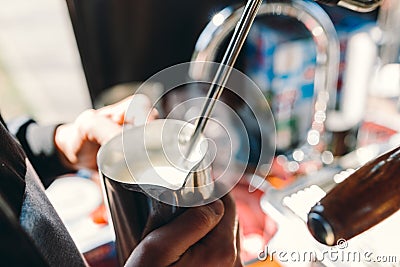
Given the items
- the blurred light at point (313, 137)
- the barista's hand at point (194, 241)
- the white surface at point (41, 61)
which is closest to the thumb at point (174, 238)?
the barista's hand at point (194, 241)

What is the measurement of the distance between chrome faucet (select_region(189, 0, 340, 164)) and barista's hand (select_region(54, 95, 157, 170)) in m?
0.08

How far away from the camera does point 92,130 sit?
579mm

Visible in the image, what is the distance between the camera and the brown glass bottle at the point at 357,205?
269mm

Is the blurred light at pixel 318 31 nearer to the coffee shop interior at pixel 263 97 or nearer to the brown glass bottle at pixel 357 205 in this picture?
the coffee shop interior at pixel 263 97

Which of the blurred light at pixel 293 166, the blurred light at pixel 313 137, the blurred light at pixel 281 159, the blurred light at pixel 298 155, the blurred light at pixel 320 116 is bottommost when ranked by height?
the blurred light at pixel 281 159

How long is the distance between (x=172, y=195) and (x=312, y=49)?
666 mm

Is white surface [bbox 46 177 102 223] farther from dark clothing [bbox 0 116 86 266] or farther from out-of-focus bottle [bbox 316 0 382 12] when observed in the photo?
out-of-focus bottle [bbox 316 0 382 12]

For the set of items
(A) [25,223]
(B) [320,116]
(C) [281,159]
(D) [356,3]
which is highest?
(D) [356,3]

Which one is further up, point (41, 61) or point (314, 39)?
point (314, 39)

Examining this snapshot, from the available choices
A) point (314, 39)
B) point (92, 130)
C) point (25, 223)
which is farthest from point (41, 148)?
point (314, 39)

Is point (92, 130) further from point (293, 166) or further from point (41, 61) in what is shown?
point (41, 61)

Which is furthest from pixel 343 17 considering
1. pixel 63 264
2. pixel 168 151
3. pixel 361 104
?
pixel 63 264

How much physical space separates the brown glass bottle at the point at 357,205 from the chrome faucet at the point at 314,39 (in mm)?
283

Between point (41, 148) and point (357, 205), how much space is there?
499 mm
